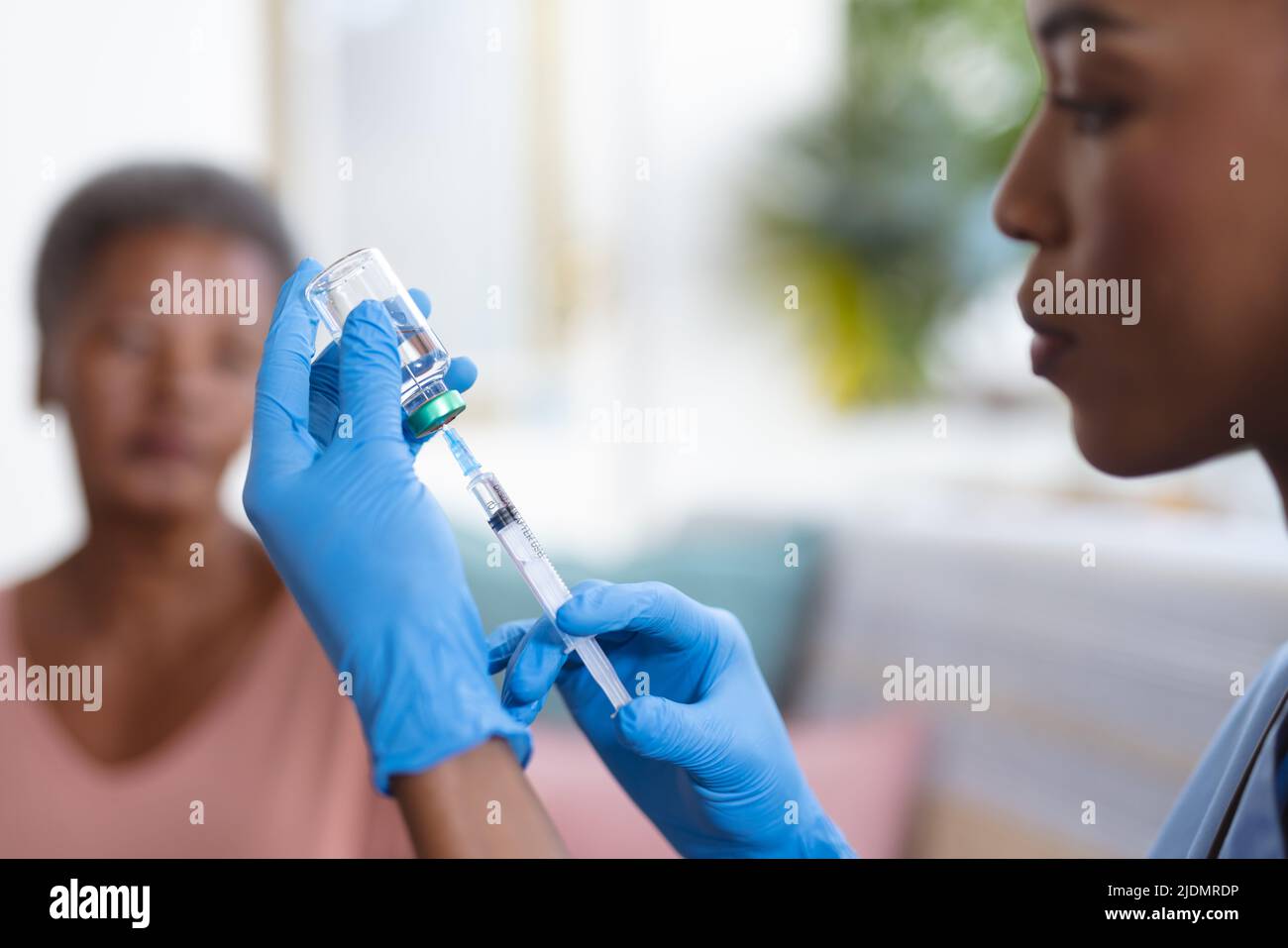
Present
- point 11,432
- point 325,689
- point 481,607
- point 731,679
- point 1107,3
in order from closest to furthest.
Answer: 1. point 1107,3
2. point 731,679
3. point 325,689
4. point 481,607
5. point 11,432

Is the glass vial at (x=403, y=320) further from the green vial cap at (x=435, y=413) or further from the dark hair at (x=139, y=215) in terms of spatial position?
the dark hair at (x=139, y=215)

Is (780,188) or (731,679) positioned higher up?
(780,188)

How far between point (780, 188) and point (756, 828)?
8.96 feet

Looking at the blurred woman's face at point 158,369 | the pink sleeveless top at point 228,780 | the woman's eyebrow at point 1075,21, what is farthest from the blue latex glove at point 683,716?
the blurred woman's face at point 158,369

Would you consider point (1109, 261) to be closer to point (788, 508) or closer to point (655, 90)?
point (788, 508)

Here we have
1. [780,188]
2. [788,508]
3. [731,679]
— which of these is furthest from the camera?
[780,188]

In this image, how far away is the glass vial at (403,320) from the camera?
0.59 metres

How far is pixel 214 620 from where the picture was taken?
119 centimetres

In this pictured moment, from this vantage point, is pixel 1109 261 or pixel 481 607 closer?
pixel 1109 261

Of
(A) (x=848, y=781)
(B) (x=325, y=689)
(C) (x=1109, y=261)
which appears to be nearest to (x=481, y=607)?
(B) (x=325, y=689)

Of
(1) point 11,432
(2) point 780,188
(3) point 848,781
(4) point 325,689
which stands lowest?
(3) point 848,781

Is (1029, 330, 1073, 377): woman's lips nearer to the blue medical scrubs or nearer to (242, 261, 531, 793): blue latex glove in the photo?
the blue medical scrubs

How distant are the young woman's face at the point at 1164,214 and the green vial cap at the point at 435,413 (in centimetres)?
32
